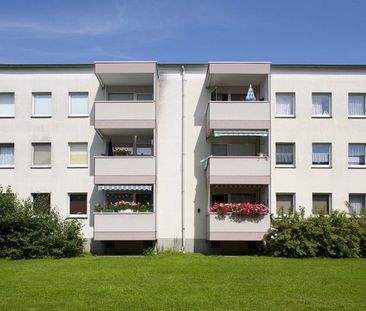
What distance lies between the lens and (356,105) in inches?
1204

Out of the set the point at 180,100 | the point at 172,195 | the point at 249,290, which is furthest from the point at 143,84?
the point at 249,290

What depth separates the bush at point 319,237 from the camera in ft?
84.8

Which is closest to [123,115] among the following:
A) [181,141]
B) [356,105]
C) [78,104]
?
[78,104]

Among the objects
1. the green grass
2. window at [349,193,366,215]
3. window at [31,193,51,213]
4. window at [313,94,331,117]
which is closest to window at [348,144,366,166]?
window at [349,193,366,215]

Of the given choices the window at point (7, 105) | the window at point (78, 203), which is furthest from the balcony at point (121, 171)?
the window at point (7, 105)

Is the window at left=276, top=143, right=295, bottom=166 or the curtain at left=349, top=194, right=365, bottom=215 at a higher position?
the window at left=276, top=143, right=295, bottom=166

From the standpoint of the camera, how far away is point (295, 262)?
23625 mm

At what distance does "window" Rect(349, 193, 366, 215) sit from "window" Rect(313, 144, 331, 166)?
2.32m

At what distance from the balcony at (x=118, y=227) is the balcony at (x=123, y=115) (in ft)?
15.1

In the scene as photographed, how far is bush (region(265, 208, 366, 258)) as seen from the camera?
84.8 ft

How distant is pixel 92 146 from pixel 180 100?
546 centimetres

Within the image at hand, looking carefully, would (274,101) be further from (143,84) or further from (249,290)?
(249,290)

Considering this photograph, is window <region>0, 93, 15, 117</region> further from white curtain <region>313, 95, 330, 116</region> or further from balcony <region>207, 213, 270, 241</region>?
white curtain <region>313, 95, 330, 116</region>

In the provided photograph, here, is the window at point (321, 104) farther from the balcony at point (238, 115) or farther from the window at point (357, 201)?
the window at point (357, 201)
